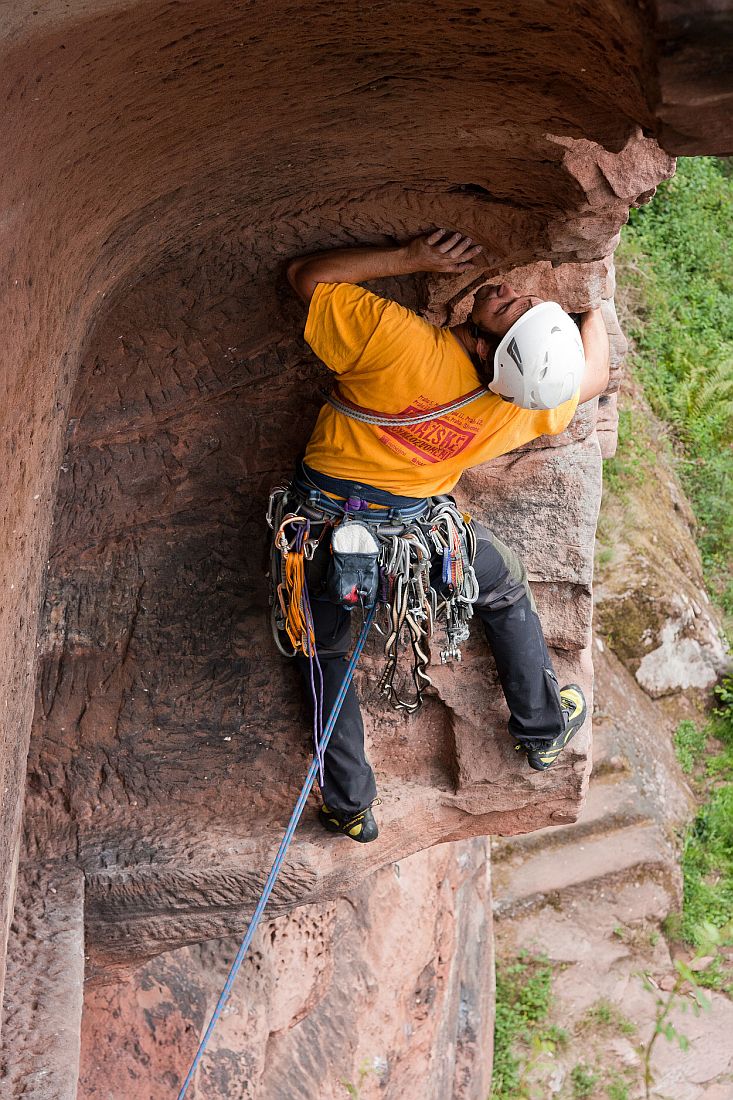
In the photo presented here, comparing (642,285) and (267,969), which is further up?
(267,969)

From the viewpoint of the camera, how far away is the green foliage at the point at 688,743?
26.5ft

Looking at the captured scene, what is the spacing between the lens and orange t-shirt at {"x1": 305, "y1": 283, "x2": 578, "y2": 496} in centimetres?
288

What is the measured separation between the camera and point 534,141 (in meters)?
2.43

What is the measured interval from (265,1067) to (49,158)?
408 centimetres

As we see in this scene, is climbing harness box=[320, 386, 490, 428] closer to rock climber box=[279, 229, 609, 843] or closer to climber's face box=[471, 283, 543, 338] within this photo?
rock climber box=[279, 229, 609, 843]

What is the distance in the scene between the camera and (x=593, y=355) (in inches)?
129

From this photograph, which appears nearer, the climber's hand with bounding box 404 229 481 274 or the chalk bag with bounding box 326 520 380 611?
the climber's hand with bounding box 404 229 481 274

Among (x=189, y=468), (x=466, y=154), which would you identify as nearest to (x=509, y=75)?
(x=466, y=154)

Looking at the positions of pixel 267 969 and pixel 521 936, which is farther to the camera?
pixel 521 936

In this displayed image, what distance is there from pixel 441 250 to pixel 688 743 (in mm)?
6181

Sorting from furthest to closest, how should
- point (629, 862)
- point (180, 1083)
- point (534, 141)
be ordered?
point (629, 862), point (180, 1083), point (534, 141)

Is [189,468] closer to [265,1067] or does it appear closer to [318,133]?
[318,133]

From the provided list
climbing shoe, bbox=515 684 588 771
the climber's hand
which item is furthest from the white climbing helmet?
climbing shoe, bbox=515 684 588 771

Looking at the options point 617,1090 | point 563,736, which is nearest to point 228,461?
point 563,736
